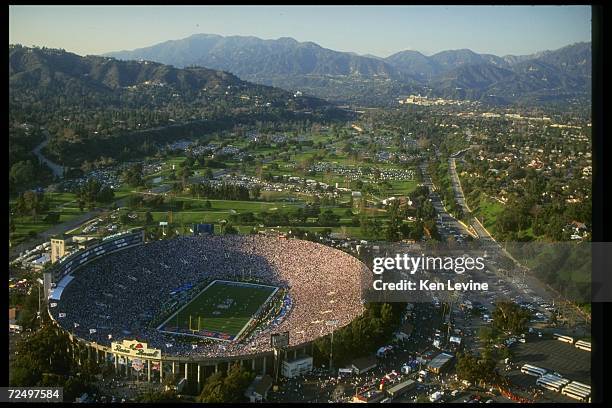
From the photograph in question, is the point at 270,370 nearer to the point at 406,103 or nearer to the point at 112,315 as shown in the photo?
the point at 112,315

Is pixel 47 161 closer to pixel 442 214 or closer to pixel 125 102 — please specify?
pixel 442 214

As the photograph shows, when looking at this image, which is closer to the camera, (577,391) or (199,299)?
(577,391)

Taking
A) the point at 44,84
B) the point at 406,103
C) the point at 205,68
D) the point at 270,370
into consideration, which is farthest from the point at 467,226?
the point at 205,68

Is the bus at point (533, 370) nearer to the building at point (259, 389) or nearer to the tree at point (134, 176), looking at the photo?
the building at point (259, 389)

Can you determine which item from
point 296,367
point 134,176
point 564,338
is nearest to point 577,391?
point 564,338

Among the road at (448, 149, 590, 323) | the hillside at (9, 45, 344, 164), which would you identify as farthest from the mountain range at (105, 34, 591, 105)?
the road at (448, 149, 590, 323)

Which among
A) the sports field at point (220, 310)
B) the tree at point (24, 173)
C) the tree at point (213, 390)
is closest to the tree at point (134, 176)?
the tree at point (24, 173)
